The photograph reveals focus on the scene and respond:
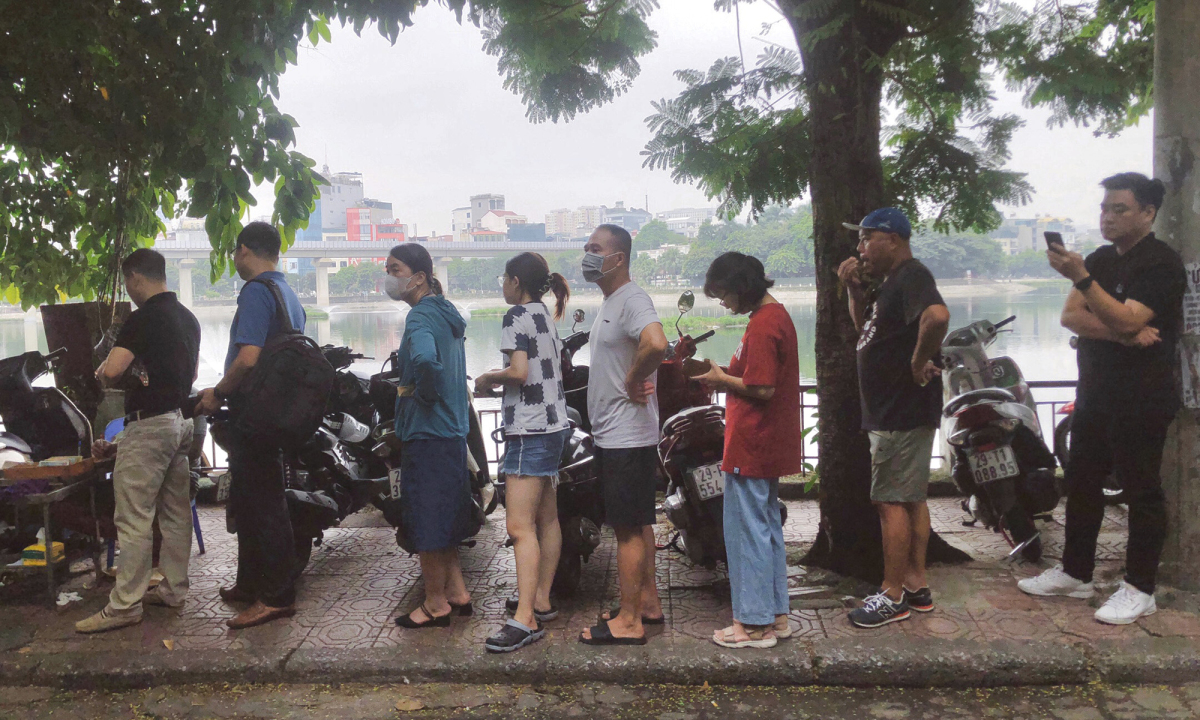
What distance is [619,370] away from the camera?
3883 mm

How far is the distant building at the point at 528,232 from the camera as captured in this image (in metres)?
6.42

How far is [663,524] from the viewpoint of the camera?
608 cm

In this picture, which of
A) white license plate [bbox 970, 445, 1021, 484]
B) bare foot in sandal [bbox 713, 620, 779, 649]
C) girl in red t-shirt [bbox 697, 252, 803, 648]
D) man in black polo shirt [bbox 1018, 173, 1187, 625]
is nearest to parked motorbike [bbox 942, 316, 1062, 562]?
white license plate [bbox 970, 445, 1021, 484]

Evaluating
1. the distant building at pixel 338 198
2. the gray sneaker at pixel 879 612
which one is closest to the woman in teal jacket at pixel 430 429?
the gray sneaker at pixel 879 612

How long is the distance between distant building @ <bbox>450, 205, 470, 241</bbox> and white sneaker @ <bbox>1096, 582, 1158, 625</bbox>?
506 cm

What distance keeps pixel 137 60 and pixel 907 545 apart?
472 cm

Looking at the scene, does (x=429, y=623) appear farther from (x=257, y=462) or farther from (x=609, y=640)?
(x=257, y=462)

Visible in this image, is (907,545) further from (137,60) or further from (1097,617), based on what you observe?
(137,60)

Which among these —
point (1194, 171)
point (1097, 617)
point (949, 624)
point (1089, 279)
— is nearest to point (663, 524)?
point (949, 624)

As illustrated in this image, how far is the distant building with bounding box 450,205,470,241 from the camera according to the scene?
24.0 feet

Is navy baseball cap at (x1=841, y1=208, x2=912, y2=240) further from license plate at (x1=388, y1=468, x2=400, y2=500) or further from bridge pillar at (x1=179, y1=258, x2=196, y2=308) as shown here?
bridge pillar at (x1=179, y1=258, x2=196, y2=308)

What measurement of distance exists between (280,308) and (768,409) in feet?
7.63

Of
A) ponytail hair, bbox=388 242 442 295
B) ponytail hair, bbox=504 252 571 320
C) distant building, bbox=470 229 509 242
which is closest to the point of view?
ponytail hair, bbox=504 252 571 320

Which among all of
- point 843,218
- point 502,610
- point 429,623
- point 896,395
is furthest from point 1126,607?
point 429,623
